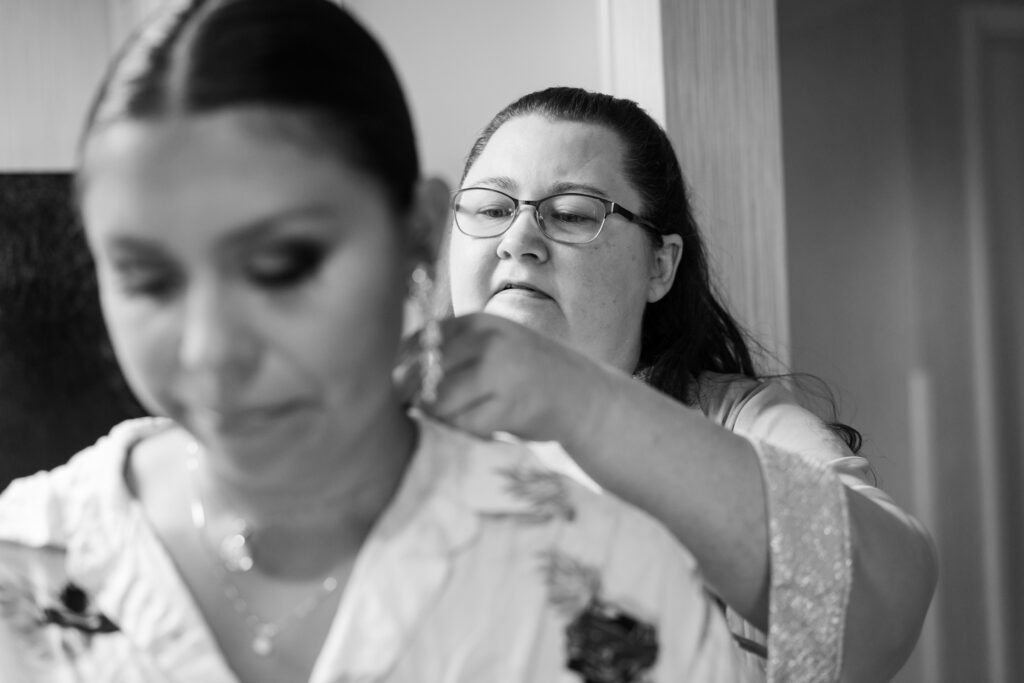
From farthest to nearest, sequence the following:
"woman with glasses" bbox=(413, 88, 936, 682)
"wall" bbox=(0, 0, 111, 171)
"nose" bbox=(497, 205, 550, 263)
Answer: "wall" bbox=(0, 0, 111, 171), "nose" bbox=(497, 205, 550, 263), "woman with glasses" bbox=(413, 88, 936, 682)

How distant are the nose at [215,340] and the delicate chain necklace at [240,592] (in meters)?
0.11

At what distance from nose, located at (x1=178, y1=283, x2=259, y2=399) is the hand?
6.6 inches

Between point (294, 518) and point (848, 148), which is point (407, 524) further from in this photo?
point (848, 148)

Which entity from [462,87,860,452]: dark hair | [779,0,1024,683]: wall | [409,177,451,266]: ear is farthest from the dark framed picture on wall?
[779,0,1024,683]: wall

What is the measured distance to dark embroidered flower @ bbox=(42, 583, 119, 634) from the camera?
53 centimetres

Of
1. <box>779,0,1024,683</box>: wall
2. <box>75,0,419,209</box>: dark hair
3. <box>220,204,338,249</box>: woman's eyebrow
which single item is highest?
<box>75,0,419,209</box>: dark hair

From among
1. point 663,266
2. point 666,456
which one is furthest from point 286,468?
point 663,266

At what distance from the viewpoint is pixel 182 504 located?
1.82 feet

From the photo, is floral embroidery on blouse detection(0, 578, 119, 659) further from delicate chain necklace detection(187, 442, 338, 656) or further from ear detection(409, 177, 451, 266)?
ear detection(409, 177, 451, 266)

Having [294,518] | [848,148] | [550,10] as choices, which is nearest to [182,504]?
[294,518]

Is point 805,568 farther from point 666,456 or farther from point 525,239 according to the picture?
point 525,239

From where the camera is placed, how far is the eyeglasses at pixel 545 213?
127 cm

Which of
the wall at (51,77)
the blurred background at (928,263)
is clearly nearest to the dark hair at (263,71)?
the wall at (51,77)

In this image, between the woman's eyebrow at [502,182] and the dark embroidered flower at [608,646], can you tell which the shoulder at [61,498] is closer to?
the dark embroidered flower at [608,646]
